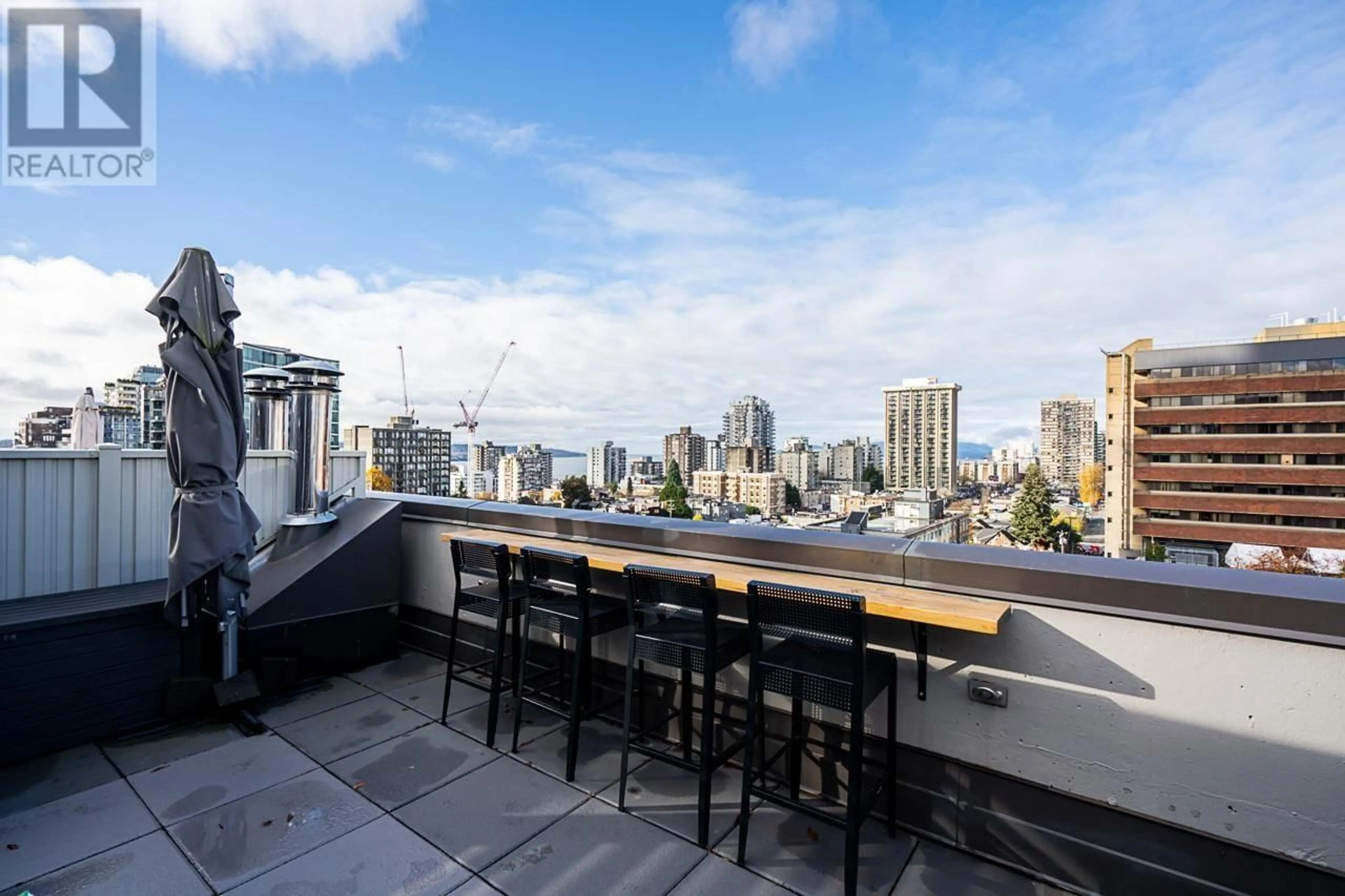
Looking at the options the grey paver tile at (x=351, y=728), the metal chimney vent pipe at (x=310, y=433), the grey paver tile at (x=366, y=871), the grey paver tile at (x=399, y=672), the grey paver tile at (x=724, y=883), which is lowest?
the grey paver tile at (x=399, y=672)

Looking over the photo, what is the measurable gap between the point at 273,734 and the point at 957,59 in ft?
36.0

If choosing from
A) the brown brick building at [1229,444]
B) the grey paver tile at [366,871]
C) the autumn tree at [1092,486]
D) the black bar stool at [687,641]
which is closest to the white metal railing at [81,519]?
the grey paver tile at [366,871]

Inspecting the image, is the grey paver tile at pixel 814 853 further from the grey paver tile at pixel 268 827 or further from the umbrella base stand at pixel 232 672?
the umbrella base stand at pixel 232 672

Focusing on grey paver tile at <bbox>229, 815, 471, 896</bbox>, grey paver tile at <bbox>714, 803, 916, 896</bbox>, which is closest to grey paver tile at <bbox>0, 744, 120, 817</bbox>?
grey paver tile at <bbox>229, 815, 471, 896</bbox>

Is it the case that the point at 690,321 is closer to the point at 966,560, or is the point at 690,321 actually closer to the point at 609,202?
the point at 609,202

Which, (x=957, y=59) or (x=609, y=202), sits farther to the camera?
(x=609, y=202)

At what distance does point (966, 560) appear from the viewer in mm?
1980

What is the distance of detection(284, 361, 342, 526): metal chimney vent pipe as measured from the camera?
12.7 feet

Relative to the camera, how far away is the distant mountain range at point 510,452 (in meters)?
68.4

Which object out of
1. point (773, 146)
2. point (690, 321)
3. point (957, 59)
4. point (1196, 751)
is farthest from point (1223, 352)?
point (1196, 751)

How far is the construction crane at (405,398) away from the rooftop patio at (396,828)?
5669 centimetres

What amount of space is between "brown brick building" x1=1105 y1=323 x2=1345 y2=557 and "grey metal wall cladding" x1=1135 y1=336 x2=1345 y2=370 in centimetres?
8

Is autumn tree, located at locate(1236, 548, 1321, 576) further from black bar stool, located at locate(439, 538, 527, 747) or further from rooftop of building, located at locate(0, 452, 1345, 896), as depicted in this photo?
black bar stool, located at locate(439, 538, 527, 747)

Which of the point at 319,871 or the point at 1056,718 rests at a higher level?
the point at 1056,718
